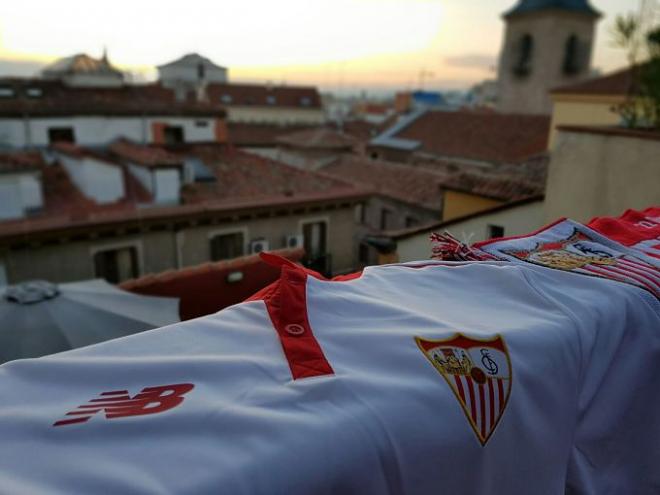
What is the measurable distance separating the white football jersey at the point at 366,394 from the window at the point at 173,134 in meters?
15.7

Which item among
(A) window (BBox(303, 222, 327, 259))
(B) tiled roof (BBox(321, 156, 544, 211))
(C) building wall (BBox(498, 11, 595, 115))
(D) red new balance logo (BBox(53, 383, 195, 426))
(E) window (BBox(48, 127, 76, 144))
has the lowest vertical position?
(A) window (BBox(303, 222, 327, 259))

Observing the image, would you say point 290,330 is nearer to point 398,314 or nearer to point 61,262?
point 398,314

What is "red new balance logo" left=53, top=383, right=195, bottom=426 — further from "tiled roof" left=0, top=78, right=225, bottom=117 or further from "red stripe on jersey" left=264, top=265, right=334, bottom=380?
"tiled roof" left=0, top=78, right=225, bottom=117

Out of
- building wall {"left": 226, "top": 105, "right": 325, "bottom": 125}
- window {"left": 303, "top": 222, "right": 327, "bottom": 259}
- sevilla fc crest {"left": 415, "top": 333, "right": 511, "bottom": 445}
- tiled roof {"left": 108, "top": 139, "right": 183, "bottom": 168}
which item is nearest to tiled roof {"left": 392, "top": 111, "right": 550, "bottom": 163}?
window {"left": 303, "top": 222, "right": 327, "bottom": 259}

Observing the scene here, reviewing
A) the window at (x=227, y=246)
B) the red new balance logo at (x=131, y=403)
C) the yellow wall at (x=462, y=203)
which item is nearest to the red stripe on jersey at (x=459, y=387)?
the red new balance logo at (x=131, y=403)

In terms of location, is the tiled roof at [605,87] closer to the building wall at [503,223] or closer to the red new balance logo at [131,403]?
the building wall at [503,223]

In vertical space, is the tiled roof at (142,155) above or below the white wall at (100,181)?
above

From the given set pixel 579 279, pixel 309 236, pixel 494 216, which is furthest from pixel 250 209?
pixel 579 279

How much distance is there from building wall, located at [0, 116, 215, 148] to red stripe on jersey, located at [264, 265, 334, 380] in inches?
598

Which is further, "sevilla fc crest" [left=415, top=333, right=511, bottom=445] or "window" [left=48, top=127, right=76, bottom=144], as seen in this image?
"window" [left=48, top=127, right=76, bottom=144]

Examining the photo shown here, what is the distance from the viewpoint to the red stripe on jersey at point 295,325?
1.11 meters

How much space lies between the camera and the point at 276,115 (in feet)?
153

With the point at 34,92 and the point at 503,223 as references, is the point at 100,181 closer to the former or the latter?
the point at 34,92

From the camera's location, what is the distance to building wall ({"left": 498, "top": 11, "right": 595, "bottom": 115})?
34562mm
